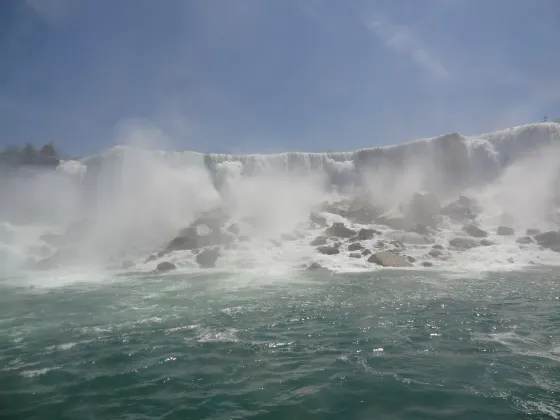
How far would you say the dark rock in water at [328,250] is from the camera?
22850 mm

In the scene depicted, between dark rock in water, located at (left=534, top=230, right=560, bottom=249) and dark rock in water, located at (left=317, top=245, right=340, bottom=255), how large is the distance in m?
11.9

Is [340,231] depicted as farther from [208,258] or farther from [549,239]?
[549,239]

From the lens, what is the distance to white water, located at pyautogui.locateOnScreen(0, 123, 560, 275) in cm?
2370

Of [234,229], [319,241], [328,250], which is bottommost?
[328,250]

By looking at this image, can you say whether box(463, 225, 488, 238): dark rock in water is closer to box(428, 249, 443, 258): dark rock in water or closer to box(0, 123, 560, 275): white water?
box(0, 123, 560, 275): white water

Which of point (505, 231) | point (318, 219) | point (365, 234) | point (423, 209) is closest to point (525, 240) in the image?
point (505, 231)

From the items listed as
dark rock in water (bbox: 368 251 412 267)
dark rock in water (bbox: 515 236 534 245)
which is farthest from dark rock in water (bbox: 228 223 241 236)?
dark rock in water (bbox: 515 236 534 245)

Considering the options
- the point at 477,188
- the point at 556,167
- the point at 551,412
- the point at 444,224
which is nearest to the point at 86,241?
the point at 444,224

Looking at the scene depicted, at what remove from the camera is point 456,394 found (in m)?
5.85

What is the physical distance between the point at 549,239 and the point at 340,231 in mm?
11998

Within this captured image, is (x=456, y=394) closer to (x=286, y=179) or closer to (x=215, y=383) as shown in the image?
(x=215, y=383)

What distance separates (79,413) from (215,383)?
1924mm

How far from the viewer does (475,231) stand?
26.1m

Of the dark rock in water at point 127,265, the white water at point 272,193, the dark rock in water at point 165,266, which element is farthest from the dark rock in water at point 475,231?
the dark rock in water at point 127,265
